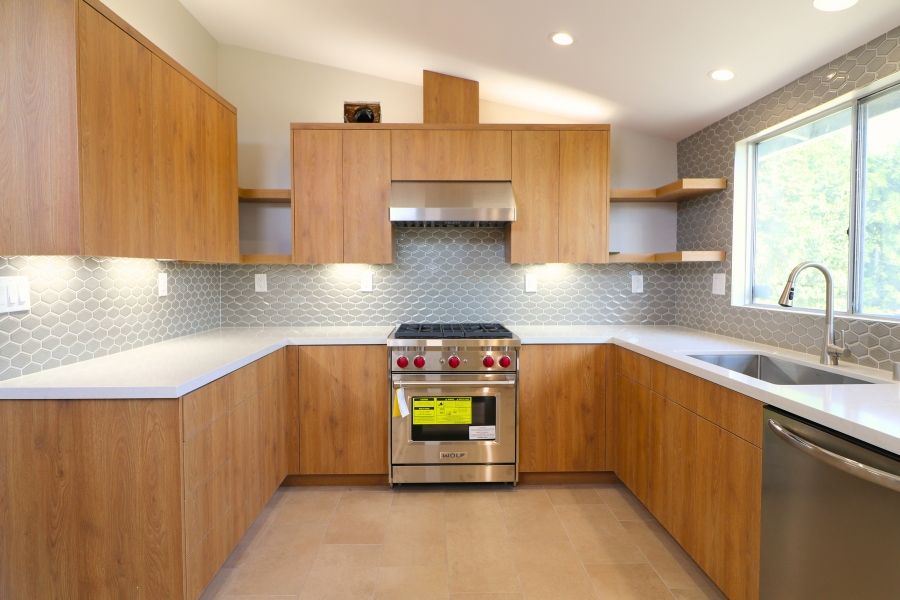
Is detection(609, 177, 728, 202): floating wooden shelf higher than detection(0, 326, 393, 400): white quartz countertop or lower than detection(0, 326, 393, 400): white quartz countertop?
higher

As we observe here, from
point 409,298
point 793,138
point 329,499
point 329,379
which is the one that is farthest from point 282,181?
point 793,138

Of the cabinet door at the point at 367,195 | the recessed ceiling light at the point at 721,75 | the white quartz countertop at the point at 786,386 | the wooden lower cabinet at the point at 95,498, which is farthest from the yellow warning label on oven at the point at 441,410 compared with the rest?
the recessed ceiling light at the point at 721,75

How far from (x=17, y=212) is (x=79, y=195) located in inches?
7.7

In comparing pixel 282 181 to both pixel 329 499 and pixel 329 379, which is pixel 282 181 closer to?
pixel 329 379

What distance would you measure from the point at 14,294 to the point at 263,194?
1504 millimetres

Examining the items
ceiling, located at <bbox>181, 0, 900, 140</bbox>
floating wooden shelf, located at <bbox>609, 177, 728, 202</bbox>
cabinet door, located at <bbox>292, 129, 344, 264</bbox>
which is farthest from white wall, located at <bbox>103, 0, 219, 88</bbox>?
floating wooden shelf, located at <bbox>609, 177, 728, 202</bbox>

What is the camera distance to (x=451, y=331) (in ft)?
9.61

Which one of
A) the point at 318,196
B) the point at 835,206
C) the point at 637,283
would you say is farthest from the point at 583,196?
the point at 318,196

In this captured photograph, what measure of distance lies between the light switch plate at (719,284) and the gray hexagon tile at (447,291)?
18.7 inches

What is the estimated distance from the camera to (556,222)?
3025 mm

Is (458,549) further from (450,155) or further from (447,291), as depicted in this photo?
(450,155)

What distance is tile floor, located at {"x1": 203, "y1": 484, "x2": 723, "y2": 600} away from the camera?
1949 mm

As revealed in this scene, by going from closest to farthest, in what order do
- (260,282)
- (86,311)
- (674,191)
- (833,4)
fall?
(833,4) < (86,311) < (674,191) < (260,282)

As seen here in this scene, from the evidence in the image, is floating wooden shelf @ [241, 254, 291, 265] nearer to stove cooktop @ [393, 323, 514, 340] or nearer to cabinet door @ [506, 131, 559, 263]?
stove cooktop @ [393, 323, 514, 340]
